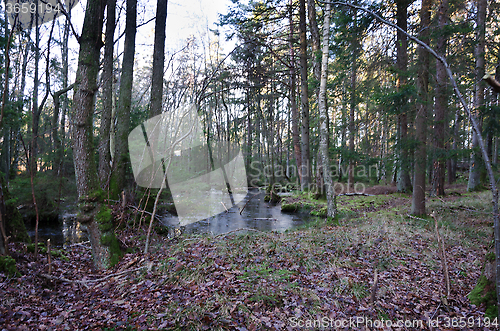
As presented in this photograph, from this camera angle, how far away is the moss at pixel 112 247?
15.8 ft

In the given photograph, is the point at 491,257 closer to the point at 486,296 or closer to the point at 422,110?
the point at 486,296

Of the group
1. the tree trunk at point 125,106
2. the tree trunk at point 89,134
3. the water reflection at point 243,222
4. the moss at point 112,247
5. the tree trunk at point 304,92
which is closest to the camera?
the tree trunk at point 89,134

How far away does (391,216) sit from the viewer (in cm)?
836

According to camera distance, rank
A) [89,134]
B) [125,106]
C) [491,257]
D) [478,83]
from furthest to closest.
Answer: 1. [478,83]
2. [125,106]
3. [89,134]
4. [491,257]

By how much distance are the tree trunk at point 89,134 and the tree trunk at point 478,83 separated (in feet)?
31.2

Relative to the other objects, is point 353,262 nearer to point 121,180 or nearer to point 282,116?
point 121,180

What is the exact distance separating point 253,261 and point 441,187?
12.0 meters

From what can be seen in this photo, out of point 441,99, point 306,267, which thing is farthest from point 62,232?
point 441,99

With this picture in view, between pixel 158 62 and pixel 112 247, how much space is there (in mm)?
6248

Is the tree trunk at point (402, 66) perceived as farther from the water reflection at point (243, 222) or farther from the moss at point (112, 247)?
the moss at point (112, 247)

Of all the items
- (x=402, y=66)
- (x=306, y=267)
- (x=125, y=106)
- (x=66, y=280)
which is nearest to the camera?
(x=66, y=280)

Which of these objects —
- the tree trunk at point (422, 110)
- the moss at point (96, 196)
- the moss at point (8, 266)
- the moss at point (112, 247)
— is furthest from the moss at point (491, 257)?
the moss at point (8, 266)

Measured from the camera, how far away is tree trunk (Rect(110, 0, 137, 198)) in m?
8.06

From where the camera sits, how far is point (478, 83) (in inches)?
360
